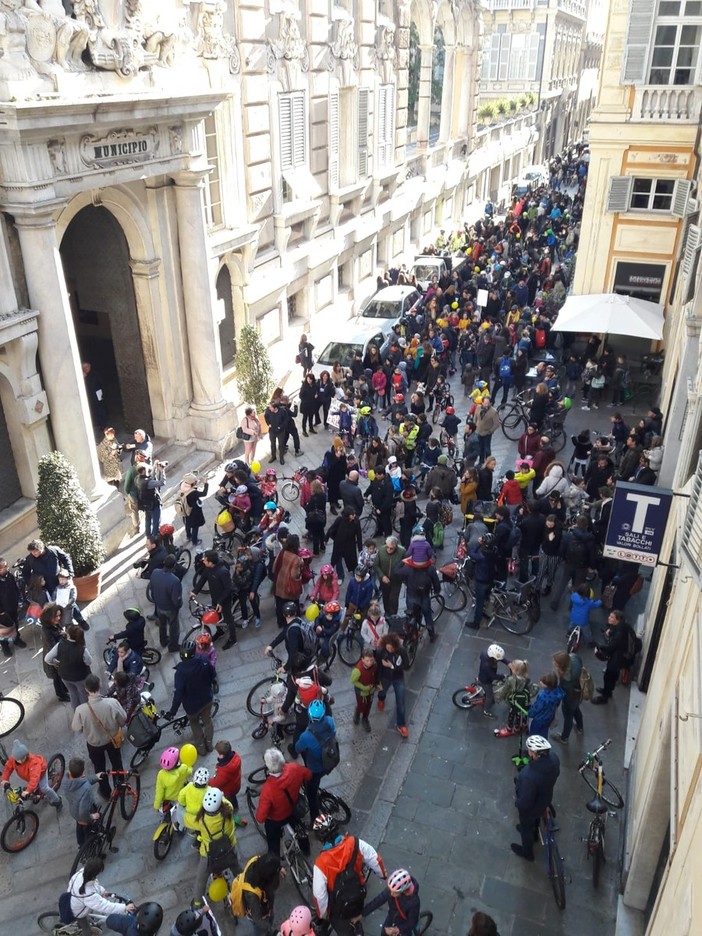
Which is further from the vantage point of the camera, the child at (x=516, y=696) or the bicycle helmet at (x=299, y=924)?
the child at (x=516, y=696)

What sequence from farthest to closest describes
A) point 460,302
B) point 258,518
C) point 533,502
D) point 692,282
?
point 460,302 < point 692,282 < point 258,518 < point 533,502

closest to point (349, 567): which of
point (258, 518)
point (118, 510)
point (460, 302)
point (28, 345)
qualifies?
point (258, 518)

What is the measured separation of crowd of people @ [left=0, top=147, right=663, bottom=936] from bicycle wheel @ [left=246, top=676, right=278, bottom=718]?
39 centimetres

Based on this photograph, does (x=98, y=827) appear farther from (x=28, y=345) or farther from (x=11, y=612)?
(x=28, y=345)

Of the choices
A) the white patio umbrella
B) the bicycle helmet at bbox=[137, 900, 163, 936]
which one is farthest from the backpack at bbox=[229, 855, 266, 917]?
→ the white patio umbrella

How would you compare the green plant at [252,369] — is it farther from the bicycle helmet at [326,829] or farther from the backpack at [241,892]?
the backpack at [241,892]

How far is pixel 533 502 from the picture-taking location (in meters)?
11.8

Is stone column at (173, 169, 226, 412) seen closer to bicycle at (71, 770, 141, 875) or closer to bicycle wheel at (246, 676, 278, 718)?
bicycle wheel at (246, 676, 278, 718)

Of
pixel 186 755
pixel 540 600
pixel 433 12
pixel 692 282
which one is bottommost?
pixel 540 600

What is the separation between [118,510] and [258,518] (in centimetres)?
251

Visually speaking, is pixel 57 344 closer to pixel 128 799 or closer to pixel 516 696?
pixel 128 799

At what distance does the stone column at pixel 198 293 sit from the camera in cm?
1463

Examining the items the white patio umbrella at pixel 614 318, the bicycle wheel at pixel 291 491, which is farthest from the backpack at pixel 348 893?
the white patio umbrella at pixel 614 318

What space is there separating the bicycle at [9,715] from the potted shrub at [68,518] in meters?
2.34
